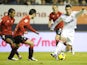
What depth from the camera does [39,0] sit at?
23.9 metres

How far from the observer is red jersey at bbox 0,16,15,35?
57.9 feet

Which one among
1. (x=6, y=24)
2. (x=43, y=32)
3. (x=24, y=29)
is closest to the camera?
(x=24, y=29)

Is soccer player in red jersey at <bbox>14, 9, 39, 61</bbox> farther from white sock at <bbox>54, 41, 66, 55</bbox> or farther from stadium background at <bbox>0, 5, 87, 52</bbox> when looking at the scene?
stadium background at <bbox>0, 5, 87, 52</bbox>

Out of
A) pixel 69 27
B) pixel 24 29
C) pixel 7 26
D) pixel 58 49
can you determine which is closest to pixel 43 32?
pixel 7 26

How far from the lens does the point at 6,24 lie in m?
17.8

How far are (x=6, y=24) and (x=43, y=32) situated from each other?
5391 mm

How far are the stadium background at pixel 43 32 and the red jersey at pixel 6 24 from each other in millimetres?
4425

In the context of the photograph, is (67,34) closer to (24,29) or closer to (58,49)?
(58,49)

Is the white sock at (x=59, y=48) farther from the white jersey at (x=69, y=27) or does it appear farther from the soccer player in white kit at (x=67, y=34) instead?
the white jersey at (x=69, y=27)

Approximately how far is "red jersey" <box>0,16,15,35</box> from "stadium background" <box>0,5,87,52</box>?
442 centimetres

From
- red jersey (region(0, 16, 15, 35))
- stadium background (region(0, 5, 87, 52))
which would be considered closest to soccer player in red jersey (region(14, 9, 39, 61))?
red jersey (region(0, 16, 15, 35))

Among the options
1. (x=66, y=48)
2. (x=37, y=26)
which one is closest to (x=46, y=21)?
(x=37, y=26)

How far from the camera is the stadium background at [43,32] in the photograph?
22.7 m

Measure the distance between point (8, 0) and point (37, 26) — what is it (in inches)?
80.8
